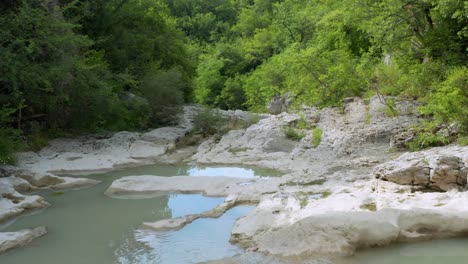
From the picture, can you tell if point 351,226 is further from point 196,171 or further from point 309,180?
point 196,171

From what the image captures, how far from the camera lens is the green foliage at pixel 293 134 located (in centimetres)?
1561

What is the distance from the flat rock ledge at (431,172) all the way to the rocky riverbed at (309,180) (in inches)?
0.7

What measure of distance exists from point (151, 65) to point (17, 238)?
55.0ft

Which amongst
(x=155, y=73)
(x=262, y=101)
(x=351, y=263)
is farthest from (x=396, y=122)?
(x=262, y=101)

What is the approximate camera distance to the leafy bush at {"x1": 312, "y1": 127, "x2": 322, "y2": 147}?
1412cm

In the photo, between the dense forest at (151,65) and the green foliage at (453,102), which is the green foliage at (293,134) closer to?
the dense forest at (151,65)

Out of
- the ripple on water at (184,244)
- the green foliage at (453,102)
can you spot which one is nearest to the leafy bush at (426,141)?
the green foliage at (453,102)

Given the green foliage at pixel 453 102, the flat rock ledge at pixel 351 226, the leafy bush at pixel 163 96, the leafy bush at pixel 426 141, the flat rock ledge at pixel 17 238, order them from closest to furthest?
the flat rock ledge at pixel 351 226
the flat rock ledge at pixel 17 238
the green foliage at pixel 453 102
the leafy bush at pixel 426 141
the leafy bush at pixel 163 96

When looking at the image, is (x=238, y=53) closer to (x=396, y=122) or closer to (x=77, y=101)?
(x=77, y=101)

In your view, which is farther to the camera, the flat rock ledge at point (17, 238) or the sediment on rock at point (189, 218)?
the sediment on rock at point (189, 218)

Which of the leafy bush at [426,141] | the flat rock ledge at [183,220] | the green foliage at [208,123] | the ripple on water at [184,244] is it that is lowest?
the ripple on water at [184,244]

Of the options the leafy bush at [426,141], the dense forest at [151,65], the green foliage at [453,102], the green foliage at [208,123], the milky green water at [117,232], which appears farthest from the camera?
the green foliage at [208,123]

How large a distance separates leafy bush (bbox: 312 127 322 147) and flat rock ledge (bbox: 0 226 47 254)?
8509 mm

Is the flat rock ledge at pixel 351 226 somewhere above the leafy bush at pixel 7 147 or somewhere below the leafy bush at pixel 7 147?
below
